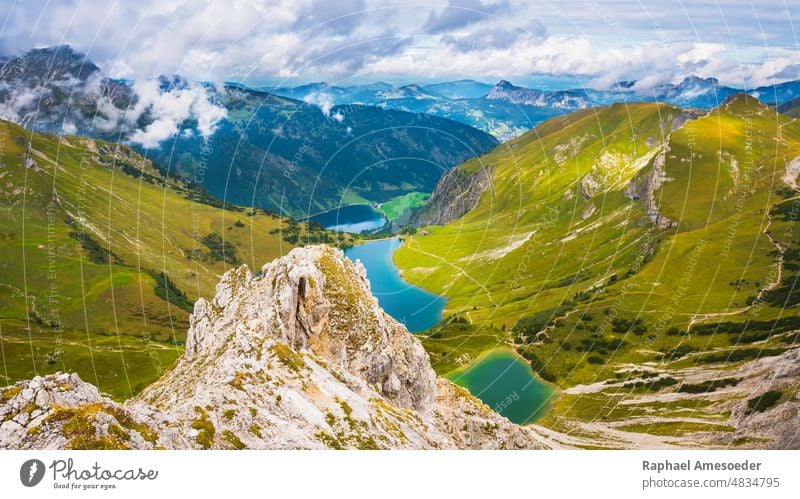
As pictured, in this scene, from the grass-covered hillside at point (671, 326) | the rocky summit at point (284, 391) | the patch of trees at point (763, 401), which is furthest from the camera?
the grass-covered hillside at point (671, 326)

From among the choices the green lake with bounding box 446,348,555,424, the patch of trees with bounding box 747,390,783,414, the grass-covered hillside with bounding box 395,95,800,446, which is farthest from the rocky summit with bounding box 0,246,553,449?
the green lake with bounding box 446,348,555,424

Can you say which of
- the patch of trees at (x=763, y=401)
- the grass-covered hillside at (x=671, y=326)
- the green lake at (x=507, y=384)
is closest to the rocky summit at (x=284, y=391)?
the patch of trees at (x=763, y=401)

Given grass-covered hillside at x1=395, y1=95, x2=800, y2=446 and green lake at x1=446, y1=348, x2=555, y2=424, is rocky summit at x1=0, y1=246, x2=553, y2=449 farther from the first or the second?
green lake at x1=446, y1=348, x2=555, y2=424

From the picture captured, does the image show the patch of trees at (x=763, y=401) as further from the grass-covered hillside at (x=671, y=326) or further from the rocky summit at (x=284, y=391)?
the rocky summit at (x=284, y=391)

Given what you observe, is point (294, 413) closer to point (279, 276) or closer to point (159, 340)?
point (279, 276)

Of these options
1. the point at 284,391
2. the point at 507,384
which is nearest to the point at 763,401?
the point at 507,384

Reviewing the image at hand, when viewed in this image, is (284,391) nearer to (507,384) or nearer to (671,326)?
(507,384)
